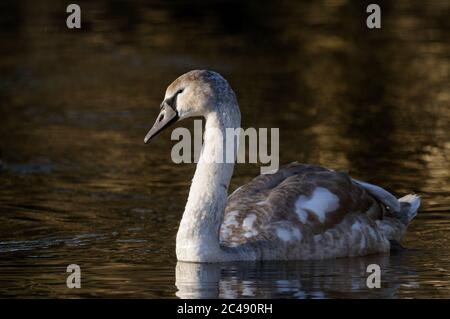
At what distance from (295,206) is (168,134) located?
5.50 m

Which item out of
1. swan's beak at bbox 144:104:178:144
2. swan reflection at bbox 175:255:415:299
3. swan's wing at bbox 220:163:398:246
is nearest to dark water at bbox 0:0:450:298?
swan reflection at bbox 175:255:415:299

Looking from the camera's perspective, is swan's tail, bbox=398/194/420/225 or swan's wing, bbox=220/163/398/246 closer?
swan's wing, bbox=220/163/398/246

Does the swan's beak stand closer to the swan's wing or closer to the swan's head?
the swan's head

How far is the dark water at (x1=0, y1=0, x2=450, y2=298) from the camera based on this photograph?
11.1m

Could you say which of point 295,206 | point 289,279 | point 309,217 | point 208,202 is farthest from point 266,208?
point 289,279

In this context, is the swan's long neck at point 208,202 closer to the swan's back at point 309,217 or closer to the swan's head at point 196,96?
the swan's head at point 196,96

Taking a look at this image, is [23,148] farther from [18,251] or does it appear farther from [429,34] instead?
[429,34]

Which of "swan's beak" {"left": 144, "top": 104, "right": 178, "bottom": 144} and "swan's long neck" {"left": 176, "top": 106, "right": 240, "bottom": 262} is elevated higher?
"swan's beak" {"left": 144, "top": 104, "right": 178, "bottom": 144}

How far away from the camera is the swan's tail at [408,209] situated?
12484mm

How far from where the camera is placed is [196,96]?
1108cm

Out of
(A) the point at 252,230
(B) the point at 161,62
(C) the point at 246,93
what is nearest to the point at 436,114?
(C) the point at 246,93

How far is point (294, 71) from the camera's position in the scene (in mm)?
20781

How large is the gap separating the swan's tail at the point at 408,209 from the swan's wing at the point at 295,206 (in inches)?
7.6

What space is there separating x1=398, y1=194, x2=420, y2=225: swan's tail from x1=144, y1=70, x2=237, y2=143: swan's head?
2.29m
